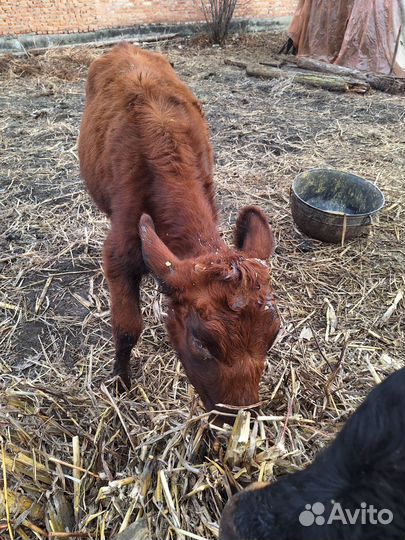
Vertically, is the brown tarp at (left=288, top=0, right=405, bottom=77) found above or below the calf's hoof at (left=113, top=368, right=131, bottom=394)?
above

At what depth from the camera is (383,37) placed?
10.9 meters

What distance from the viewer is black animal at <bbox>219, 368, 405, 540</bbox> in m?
1.20

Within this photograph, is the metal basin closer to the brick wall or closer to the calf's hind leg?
the calf's hind leg

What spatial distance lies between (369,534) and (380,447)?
24 cm

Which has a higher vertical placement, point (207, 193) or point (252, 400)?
point (207, 193)

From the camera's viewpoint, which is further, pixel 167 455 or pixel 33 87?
pixel 33 87

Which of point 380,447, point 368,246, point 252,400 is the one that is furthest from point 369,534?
point 368,246

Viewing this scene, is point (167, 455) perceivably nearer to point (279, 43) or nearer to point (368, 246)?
point (368, 246)

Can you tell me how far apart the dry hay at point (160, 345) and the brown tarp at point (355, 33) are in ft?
11.2

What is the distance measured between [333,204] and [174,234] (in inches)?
132

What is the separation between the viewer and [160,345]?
390 centimetres

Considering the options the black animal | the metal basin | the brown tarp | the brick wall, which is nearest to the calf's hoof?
the black animal

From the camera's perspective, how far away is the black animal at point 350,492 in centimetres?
120

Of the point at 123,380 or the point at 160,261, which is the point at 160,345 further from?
the point at 160,261
